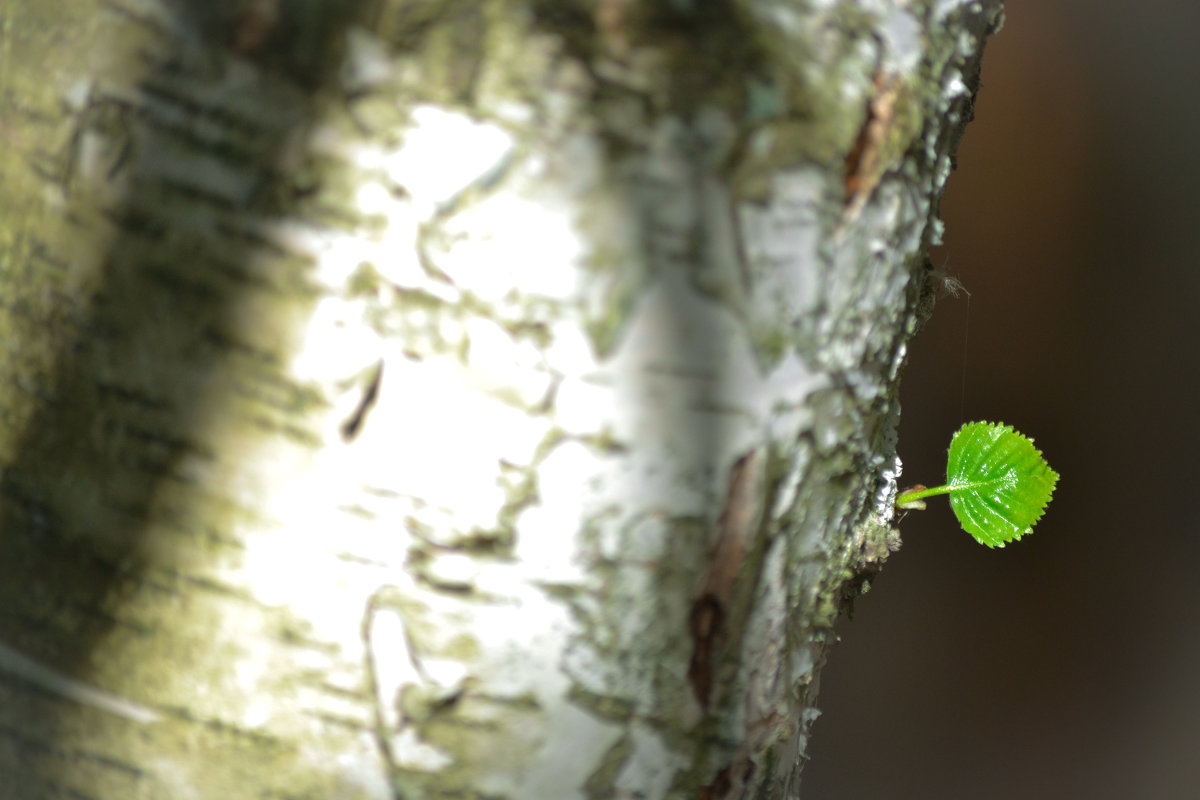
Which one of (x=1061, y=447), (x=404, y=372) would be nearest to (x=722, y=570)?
(x=404, y=372)

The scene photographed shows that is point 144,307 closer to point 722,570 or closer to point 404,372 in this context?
point 404,372

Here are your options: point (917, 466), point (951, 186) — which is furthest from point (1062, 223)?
point (917, 466)

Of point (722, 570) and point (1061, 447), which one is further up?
point (1061, 447)

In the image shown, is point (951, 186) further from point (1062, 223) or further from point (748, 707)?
point (748, 707)

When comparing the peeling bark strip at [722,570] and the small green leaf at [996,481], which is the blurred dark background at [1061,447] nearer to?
the small green leaf at [996,481]

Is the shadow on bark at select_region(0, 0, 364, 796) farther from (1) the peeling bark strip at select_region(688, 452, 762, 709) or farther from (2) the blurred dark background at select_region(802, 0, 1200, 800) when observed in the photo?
(2) the blurred dark background at select_region(802, 0, 1200, 800)

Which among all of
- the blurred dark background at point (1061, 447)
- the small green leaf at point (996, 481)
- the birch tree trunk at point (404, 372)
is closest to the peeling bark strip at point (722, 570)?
the birch tree trunk at point (404, 372)
